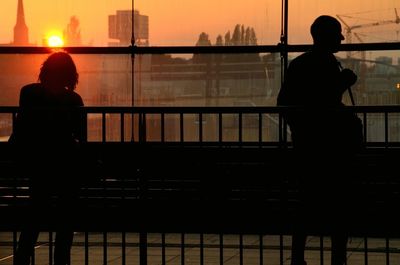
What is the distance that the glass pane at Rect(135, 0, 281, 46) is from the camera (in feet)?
39.4

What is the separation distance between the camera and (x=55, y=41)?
40.9ft

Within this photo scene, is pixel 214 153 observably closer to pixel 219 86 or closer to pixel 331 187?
pixel 331 187

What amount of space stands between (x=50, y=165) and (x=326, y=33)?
204 cm

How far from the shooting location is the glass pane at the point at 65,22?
482 inches

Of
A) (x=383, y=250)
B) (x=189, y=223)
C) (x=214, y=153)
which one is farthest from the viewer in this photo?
(x=383, y=250)

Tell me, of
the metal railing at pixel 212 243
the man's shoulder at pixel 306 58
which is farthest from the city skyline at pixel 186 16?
the man's shoulder at pixel 306 58

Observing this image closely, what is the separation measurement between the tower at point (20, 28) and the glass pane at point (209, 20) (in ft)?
4.01

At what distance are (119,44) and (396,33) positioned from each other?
9.20 feet

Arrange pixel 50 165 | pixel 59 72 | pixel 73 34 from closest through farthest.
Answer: pixel 50 165 < pixel 59 72 < pixel 73 34

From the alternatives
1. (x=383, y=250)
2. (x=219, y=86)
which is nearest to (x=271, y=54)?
(x=219, y=86)

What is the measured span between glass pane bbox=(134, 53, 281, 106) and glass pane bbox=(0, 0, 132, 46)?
0.44 m

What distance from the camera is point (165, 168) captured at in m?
7.73

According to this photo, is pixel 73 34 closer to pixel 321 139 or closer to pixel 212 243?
pixel 212 243

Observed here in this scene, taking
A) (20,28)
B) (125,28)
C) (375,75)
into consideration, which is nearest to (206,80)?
(125,28)
